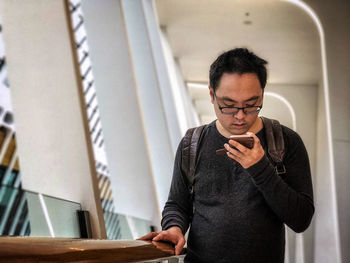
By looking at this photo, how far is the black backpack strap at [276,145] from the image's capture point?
2162mm

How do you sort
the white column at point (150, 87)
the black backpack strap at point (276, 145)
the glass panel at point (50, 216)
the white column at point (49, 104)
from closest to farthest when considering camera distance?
1. the black backpack strap at point (276, 145)
2. the glass panel at point (50, 216)
3. the white column at point (49, 104)
4. the white column at point (150, 87)

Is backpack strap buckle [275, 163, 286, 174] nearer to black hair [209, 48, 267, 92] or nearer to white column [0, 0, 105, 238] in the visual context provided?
black hair [209, 48, 267, 92]

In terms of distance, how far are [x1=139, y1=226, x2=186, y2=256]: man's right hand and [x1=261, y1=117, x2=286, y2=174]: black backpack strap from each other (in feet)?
1.56

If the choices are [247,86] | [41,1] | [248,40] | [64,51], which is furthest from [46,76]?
[248,40]

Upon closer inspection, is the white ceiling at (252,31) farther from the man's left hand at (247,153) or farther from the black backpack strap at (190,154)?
the man's left hand at (247,153)

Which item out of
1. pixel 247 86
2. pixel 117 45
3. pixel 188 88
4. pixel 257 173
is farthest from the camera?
pixel 188 88

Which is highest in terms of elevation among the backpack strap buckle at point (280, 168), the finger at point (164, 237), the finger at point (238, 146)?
the finger at point (238, 146)

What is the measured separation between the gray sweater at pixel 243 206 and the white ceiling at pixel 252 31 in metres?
10.5

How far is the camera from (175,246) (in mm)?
2033

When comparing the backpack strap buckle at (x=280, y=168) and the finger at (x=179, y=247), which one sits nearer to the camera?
the finger at (x=179, y=247)

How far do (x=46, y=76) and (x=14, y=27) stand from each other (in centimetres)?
59

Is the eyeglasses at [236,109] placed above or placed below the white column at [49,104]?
below

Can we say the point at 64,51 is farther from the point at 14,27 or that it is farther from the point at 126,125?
the point at 126,125

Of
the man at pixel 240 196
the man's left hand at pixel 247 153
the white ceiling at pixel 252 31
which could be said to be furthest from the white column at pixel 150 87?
the man's left hand at pixel 247 153
